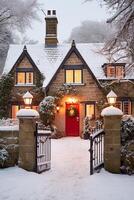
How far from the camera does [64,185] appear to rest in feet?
34.6

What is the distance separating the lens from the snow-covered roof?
96.4 ft

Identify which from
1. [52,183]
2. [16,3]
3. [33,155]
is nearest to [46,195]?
[52,183]

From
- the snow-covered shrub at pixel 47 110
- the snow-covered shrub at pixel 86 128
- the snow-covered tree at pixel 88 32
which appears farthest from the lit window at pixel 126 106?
the snow-covered tree at pixel 88 32

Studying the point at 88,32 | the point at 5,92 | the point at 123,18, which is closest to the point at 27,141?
the point at 123,18

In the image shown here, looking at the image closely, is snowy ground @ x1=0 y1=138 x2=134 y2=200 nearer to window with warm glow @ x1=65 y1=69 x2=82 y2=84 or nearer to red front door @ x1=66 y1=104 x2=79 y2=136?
red front door @ x1=66 y1=104 x2=79 y2=136

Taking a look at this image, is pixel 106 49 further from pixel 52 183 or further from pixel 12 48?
pixel 12 48

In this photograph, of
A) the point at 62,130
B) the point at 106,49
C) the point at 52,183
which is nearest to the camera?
the point at 52,183

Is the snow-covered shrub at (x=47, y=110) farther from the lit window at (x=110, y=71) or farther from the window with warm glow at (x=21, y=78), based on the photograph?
the lit window at (x=110, y=71)

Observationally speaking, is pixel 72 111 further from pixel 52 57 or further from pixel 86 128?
pixel 52 57

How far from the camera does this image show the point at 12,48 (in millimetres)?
31922

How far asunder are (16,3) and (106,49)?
2054 cm

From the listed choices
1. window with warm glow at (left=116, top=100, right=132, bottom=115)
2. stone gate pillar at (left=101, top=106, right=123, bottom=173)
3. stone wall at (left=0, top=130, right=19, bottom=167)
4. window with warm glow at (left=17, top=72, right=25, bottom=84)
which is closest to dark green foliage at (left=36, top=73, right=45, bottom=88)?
window with warm glow at (left=17, top=72, right=25, bottom=84)

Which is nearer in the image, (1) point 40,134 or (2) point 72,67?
(1) point 40,134

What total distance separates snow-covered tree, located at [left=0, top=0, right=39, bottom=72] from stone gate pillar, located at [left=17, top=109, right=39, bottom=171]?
24157 mm
